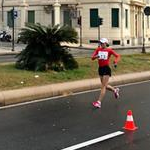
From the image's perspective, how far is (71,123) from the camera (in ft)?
35.6

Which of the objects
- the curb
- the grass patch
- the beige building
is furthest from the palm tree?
the beige building

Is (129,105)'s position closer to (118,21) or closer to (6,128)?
(6,128)

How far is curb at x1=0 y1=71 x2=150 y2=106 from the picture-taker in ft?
45.6

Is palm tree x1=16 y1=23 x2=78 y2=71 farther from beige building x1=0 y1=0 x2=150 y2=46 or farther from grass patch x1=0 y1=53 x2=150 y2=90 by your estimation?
beige building x1=0 y1=0 x2=150 y2=46

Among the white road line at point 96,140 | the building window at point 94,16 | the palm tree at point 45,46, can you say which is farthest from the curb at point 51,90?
the building window at point 94,16

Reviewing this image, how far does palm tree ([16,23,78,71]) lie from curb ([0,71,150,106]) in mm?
1786

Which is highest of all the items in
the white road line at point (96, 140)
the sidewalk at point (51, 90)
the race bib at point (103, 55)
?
the race bib at point (103, 55)

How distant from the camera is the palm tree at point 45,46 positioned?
18.9 meters

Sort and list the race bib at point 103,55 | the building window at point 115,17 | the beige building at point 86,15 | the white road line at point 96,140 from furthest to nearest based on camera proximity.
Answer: the building window at point 115,17 → the beige building at point 86,15 → the race bib at point 103,55 → the white road line at point 96,140

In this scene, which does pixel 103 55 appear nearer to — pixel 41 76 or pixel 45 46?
pixel 41 76

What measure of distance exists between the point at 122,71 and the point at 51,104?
27.2 ft

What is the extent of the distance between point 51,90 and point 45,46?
153 inches

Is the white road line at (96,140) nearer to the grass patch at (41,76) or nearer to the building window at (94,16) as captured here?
the grass patch at (41,76)

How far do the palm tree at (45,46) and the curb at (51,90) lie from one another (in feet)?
5.86
